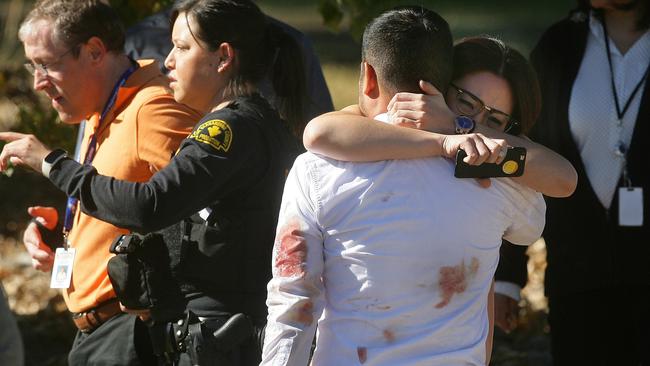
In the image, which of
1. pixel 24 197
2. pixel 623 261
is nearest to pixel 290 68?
pixel 623 261

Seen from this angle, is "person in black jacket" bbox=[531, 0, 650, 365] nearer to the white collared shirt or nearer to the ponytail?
the white collared shirt

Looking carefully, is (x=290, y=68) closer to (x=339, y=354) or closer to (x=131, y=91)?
(x=131, y=91)

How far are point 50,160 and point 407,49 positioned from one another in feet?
4.35

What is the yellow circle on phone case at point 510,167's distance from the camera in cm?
243

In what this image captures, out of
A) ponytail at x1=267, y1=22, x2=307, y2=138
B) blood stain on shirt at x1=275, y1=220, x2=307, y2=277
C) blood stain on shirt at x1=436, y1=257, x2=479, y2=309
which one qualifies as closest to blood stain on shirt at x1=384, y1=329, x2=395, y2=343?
blood stain on shirt at x1=436, y1=257, x2=479, y2=309

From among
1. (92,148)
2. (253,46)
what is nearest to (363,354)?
(253,46)

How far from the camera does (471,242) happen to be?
246 cm

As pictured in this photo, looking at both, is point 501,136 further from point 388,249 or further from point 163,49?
point 163,49

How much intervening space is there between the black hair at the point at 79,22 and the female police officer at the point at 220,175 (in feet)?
1.46

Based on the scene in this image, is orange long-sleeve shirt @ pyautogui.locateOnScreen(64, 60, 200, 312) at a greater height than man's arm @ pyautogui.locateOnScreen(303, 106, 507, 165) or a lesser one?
lesser

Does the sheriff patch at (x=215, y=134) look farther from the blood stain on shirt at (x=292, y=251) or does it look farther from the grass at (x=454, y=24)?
the grass at (x=454, y=24)

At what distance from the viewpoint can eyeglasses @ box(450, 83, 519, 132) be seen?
2584 millimetres

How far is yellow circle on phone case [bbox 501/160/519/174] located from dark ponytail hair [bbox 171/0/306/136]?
1.11 metres

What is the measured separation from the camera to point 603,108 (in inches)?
164
